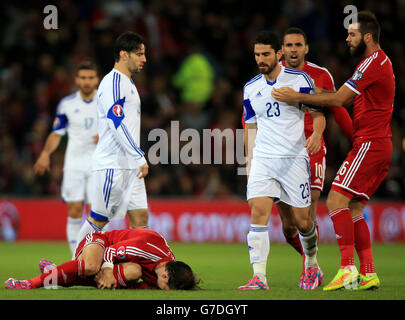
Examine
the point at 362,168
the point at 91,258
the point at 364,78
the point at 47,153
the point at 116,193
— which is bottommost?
the point at 91,258

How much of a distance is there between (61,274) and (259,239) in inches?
70.5

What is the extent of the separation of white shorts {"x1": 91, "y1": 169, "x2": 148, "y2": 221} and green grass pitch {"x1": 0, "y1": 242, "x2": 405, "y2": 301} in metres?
0.92

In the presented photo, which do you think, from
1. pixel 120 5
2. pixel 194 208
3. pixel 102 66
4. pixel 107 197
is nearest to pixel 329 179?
pixel 194 208

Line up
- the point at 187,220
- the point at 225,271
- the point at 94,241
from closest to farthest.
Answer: the point at 94,241
the point at 225,271
the point at 187,220

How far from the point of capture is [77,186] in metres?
9.84

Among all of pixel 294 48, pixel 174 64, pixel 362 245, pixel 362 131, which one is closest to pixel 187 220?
pixel 174 64

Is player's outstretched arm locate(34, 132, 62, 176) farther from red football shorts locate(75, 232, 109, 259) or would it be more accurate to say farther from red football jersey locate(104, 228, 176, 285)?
red football jersey locate(104, 228, 176, 285)

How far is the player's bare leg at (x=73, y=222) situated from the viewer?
9758mm

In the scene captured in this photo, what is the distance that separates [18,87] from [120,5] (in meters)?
3.12

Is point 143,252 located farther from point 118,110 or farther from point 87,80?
point 87,80

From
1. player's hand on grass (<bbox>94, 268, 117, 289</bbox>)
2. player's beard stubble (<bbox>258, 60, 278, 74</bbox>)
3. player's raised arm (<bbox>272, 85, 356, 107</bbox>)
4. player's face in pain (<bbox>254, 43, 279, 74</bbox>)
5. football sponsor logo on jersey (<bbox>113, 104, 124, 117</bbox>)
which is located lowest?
player's hand on grass (<bbox>94, 268, 117, 289</bbox>)

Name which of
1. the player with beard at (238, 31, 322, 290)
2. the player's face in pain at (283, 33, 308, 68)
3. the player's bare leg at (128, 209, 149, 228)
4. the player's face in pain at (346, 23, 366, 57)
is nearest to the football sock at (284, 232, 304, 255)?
the player with beard at (238, 31, 322, 290)

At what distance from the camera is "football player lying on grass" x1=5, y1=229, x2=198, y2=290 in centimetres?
623

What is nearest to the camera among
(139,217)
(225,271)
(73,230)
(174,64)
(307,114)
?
(139,217)
